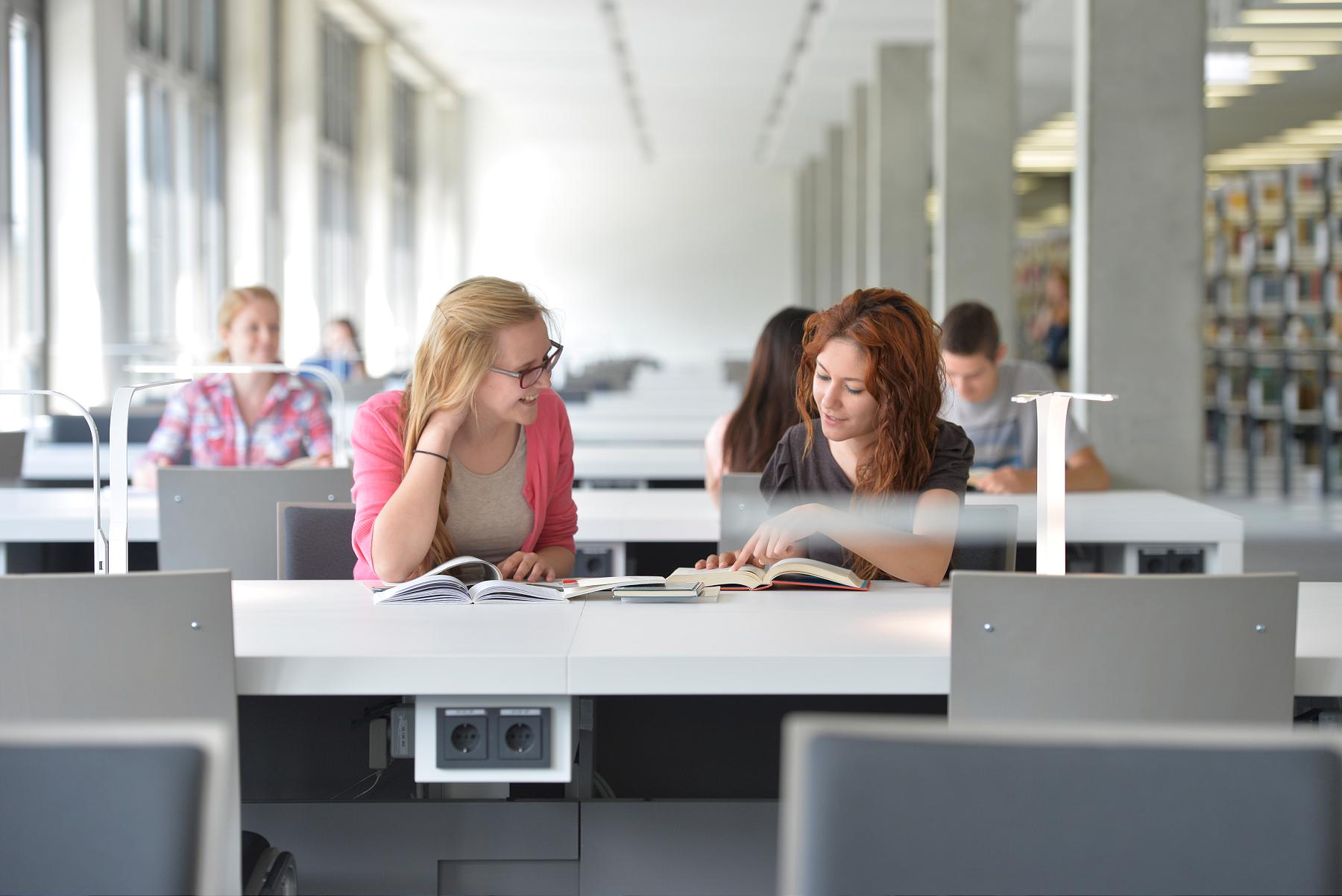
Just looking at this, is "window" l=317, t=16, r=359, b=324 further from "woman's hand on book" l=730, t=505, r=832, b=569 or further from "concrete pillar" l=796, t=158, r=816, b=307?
"woman's hand on book" l=730, t=505, r=832, b=569

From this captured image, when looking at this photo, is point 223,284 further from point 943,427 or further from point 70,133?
point 943,427

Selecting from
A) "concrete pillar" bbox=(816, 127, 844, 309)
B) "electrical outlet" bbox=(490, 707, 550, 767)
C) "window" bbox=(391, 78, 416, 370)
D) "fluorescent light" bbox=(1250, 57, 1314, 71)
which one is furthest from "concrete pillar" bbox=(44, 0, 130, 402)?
"concrete pillar" bbox=(816, 127, 844, 309)

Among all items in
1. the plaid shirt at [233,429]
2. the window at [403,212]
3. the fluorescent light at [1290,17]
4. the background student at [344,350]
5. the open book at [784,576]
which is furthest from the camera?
the window at [403,212]

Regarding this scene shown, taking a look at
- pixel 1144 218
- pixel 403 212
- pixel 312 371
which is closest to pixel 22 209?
pixel 312 371

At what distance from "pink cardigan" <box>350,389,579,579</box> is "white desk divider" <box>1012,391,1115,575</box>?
30.8 inches

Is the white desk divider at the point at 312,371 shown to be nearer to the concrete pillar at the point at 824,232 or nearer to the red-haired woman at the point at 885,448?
the red-haired woman at the point at 885,448

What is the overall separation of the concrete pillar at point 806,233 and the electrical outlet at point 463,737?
15220 mm

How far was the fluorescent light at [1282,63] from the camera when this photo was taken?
28.9 feet

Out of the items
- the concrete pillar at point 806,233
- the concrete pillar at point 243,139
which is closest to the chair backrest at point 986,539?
the concrete pillar at point 243,139

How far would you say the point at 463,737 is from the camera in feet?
5.32

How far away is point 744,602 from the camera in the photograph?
1.98m

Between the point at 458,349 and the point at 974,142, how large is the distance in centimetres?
588

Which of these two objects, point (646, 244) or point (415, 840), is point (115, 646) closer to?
point (415, 840)

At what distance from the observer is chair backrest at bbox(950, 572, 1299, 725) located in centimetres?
142
